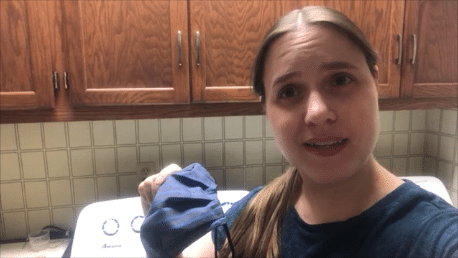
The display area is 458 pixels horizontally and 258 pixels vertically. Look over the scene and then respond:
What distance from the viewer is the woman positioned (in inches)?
20.5

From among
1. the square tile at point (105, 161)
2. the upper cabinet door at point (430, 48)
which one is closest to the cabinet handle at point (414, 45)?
the upper cabinet door at point (430, 48)

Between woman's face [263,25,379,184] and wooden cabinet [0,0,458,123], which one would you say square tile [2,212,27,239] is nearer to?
wooden cabinet [0,0,458,123]

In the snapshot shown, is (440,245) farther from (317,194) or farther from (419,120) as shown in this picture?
(419,120)

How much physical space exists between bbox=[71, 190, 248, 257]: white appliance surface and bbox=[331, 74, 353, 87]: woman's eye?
62 cm

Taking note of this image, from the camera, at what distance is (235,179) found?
1430mm

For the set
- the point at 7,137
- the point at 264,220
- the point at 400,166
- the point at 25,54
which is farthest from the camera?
the point at 400,166

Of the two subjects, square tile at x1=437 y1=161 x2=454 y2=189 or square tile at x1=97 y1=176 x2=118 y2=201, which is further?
square tile at x1=437 y1=161 x2=454 y2=189

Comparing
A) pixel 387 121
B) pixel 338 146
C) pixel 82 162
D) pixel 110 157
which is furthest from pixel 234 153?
pixel 338 146

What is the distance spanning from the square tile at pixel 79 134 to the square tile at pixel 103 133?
24 millimetres

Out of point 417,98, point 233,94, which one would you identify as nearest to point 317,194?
point 233,94

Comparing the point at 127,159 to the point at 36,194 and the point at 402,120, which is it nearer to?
the point at 36,194

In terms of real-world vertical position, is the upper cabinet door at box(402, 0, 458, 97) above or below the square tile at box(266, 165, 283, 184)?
above

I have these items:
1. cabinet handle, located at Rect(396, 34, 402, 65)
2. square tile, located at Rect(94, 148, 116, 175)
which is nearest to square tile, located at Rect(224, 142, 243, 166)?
square tile, located at Rect(94, 148, 116, 175)

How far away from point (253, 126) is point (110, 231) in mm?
681
